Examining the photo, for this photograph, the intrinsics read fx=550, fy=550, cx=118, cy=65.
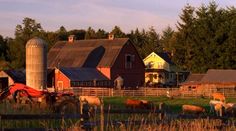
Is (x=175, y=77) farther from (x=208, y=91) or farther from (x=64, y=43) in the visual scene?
(x=208, y=91)

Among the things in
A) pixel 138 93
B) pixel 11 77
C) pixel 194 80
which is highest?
pixel 11 77

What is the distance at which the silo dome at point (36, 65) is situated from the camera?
46.7m

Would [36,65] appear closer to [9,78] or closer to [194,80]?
[9,78]

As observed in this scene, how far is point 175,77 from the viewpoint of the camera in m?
99.9

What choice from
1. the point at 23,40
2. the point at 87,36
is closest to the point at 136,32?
the point at 87,36

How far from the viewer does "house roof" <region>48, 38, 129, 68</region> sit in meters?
71.9

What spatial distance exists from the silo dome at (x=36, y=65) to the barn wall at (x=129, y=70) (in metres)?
22.4

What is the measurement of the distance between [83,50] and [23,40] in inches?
900

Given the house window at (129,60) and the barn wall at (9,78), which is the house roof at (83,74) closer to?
the house window at (129,60)

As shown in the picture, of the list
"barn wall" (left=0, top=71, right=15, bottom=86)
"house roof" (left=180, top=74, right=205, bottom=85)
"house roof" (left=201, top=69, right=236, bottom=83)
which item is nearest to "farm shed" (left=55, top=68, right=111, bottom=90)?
"barn wall" (left=0, top=71, right=15, bottom=86)

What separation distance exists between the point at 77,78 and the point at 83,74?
1.81 m

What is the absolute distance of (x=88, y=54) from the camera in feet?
241

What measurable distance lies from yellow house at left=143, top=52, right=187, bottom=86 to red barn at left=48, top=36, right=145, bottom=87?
17744 millimetres

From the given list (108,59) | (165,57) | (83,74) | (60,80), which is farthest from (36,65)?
(165,57)
